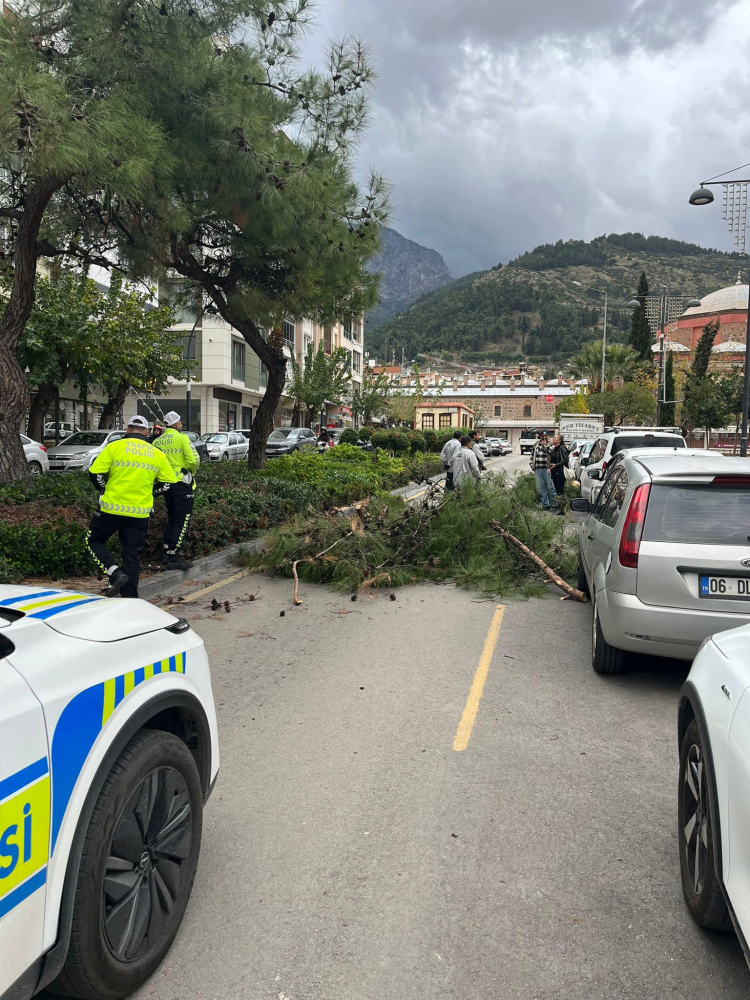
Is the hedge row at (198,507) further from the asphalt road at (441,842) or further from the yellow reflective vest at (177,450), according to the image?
the asphalt road at (441,842)

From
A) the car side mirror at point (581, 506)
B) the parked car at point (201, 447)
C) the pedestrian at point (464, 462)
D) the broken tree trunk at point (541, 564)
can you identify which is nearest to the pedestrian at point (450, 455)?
the pedestrian at point (464, 462)

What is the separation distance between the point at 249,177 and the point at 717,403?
41645 millimetres

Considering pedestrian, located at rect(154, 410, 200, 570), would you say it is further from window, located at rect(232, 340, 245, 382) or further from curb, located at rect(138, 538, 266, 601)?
window, located at rect(232, 340, 245, 382)

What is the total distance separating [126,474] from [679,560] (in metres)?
4.76

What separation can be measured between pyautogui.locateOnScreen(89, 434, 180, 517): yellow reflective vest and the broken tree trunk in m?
4.57

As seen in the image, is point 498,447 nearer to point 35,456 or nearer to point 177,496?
point 35,456

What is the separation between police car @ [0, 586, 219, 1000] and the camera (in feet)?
6.14

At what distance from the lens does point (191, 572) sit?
9.48 metres

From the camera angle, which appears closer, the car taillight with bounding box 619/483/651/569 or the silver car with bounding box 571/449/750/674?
the silver car with bounding box 571/449/750/674

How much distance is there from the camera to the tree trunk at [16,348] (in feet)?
36.6

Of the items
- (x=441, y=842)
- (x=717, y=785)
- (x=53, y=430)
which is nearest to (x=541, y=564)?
(x=441, y=842)

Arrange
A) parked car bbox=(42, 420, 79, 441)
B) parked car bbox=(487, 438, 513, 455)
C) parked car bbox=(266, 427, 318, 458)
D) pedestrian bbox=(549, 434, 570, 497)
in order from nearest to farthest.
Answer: pedestrian bbox=(549, 434, 570, 497) → parked car bbox=(42, 420, 79, 441) → parked car bbox=(266, 427, 318, 458) → parked car bbox=(487, 438, 513, 455)

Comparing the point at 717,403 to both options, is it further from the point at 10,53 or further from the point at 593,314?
the point at 593,314

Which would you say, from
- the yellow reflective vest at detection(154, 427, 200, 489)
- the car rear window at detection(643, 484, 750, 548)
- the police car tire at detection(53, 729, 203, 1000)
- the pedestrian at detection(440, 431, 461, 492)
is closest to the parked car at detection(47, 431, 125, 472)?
the pedestrian at detection(440, 431, 461, 492)
